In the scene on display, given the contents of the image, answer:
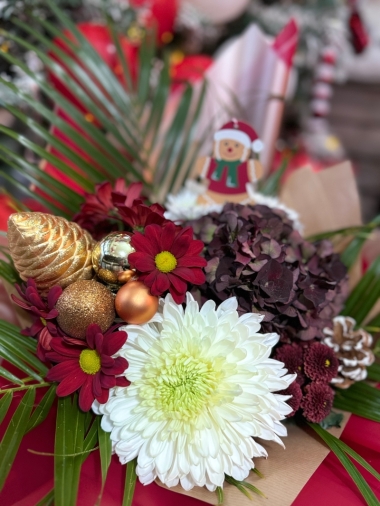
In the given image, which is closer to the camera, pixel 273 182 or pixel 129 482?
pixel 129 482

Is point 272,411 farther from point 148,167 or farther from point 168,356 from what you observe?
point 148,167

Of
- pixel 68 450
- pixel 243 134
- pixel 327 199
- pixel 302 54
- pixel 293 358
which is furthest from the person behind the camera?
pixel 302 54

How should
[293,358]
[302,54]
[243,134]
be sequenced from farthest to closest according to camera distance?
1. [302,54]
2. [243,134]
3. [293,358]

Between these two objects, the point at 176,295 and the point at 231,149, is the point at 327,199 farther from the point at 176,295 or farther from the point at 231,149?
the point at 176,295

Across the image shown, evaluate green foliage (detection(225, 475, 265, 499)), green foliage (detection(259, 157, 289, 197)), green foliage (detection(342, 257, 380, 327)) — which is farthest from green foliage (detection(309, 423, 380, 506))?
green foliage (detection(259, 157, 289, 197))

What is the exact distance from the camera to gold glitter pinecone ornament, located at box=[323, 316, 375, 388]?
1.99ft

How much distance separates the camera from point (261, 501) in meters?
0.48

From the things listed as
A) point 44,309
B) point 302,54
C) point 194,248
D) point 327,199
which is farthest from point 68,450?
point 302,54

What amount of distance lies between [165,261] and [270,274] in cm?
13

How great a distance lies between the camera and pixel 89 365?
0.49 metres

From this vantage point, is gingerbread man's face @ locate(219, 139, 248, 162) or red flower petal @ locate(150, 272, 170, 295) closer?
red flower petal @ locate(150, 272, 170, 295)

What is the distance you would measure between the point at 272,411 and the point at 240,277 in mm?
163

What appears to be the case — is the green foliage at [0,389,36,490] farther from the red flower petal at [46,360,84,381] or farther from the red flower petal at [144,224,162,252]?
the red flower petal at [144,224,162,252]

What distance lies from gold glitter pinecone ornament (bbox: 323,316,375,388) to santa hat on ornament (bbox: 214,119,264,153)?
0.30 m
